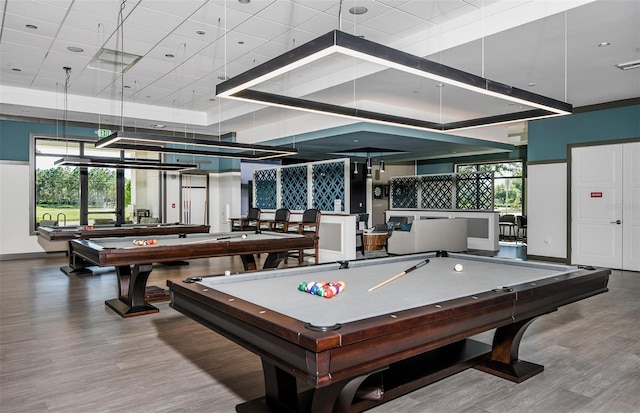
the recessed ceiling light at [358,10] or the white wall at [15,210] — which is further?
the white wall at [15,210]

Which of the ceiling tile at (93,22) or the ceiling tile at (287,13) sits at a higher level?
the ceiling tile at (93,22)

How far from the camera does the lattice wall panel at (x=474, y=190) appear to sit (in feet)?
39.2

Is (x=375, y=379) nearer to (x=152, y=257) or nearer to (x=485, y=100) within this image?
(x=152, y=257)

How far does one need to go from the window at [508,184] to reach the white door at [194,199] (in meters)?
8.96

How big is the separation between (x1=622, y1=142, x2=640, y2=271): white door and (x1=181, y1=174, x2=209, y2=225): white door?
9.93m

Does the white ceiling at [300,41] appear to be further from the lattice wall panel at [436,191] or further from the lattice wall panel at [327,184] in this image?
the lattice wall panel at [436,191]

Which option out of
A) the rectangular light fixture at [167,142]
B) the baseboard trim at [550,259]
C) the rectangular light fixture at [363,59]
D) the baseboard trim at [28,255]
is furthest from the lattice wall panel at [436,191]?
the baseboard trim at [28,255]

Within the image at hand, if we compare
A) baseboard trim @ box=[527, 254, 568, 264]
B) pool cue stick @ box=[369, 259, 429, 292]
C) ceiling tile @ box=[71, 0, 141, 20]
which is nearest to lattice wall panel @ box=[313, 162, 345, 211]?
baseboard trim @ box=[527, 254, 568, 264]

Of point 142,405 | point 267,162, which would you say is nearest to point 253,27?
point 142,405

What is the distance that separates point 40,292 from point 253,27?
4442 millimetres

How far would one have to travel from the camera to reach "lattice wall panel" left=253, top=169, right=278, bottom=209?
36.7 feet

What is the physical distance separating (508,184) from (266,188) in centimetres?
838

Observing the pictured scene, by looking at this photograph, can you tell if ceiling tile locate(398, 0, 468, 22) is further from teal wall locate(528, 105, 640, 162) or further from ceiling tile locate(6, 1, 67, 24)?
teal wall locate(528, 105, 640, 162)

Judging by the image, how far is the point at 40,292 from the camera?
567 cm
